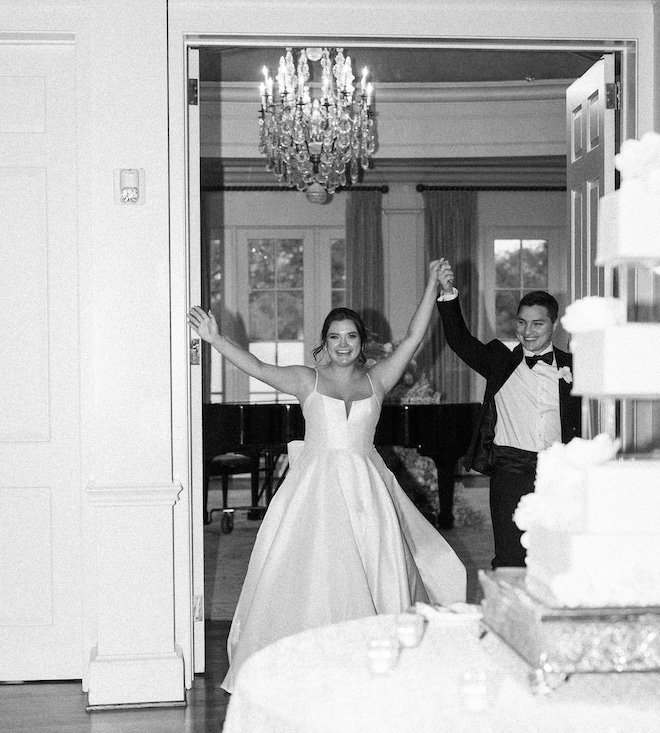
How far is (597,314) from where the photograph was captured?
185cm

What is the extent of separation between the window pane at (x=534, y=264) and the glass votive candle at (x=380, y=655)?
9.65m

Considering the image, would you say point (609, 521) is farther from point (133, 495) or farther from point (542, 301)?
point (542, 301)

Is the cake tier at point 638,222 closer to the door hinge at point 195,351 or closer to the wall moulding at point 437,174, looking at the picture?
the door hinge at point 195,351

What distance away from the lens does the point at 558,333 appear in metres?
10.8

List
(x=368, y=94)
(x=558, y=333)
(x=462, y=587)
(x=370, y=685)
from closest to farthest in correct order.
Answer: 1. (x=370, y=685)
2. (x=462, y=587)
3. (x=368, y=94)
4. (x=558, y=333)

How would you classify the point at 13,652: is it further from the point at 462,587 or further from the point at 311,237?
the point at 311,237

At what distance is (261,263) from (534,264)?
10.1 feet

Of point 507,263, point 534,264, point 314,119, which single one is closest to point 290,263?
point 507,263

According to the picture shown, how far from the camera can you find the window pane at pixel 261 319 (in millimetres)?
10820

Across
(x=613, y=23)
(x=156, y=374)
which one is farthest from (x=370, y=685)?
(x=613, y=23)

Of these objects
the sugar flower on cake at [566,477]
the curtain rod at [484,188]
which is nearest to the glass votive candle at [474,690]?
the sugar flower on cake at [566,477]

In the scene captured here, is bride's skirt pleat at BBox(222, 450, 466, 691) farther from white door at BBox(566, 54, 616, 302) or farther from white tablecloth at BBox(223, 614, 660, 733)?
white tablecloth at BBox(223, 614, 660, 733)

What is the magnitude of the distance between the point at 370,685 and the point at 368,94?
17.9ft

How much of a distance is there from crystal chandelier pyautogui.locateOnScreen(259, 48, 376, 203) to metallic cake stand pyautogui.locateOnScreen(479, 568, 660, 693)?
5296 millimetres
